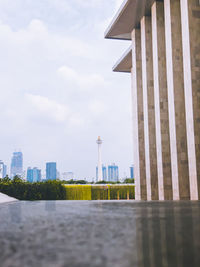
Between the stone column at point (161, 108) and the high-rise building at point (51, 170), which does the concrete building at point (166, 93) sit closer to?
the stone column at point (161, 108)

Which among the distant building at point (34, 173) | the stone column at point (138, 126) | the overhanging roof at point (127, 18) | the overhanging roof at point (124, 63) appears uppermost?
the overhanging roof at point (127, 18)

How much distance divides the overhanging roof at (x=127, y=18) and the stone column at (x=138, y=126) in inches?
25.2

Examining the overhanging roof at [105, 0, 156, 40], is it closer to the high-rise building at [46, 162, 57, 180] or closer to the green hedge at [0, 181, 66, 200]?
the green hedge at [0, 181, 66, 200]

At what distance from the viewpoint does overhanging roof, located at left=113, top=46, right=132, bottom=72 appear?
19172 millimetres

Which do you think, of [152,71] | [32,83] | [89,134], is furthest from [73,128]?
[152,71]

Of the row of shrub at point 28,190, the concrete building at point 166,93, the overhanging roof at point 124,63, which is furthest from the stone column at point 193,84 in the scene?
the overhanging roof at point 124,63

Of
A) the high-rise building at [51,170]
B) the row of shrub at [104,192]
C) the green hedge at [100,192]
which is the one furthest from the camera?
the high-rise building at [51,170]

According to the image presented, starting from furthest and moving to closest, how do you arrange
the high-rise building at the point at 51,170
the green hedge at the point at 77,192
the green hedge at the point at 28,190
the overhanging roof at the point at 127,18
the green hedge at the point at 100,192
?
the high-rise building at the point at 51,170 → the green hedge at the point at 100,192 → the green hedge at the point at 77,192 → the green hedge at the point at 28,190 → the overhanging roof at the point at 127,18

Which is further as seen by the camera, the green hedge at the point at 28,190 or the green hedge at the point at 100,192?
the green hedge at the point at 100,192

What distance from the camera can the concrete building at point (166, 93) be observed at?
9.69 m

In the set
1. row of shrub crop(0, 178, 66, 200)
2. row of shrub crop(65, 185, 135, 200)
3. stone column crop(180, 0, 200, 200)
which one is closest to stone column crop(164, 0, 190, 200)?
stone column crop(180, 0, 200, 200)

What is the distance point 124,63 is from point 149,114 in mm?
7951

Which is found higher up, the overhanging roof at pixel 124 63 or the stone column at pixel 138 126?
the overhanging roof at pixel 124 63

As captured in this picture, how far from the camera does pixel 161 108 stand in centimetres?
1246
